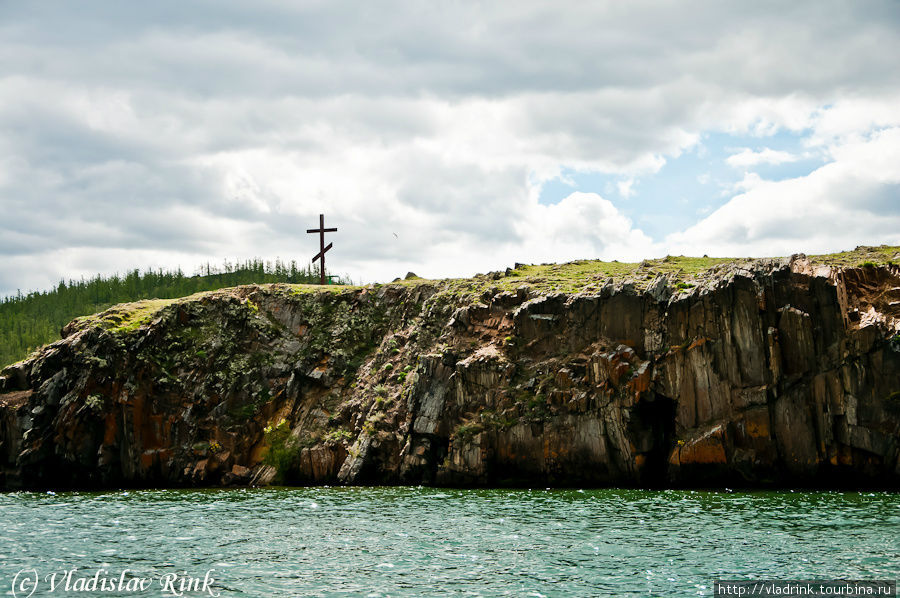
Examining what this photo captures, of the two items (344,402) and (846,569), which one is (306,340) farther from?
(846,569)

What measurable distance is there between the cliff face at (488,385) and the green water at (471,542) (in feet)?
20.2

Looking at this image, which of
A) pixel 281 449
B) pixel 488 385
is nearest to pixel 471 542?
pixel 488 385

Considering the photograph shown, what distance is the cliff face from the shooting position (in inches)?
1948

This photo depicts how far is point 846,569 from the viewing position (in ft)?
79.6

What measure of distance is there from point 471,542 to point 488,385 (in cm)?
2704

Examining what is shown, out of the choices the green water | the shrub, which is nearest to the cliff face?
the shrub

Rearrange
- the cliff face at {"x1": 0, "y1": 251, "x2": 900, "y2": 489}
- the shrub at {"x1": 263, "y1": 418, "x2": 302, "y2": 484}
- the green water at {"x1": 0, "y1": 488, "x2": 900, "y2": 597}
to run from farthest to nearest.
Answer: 1. the shrub at {"x1": 263, "y1": 418, "x2": 302, "y2": 484}
2. the cliff face at {"x1": 0, "y1": 251, "x2": 900, "y2": 489}
3. the green water at {"x1": 0, "y1": 488, "x2": 900, "y2": 597}

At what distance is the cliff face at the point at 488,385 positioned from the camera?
49469 millimetres

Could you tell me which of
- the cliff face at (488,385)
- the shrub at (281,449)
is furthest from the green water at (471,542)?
the shrub at (281,449)

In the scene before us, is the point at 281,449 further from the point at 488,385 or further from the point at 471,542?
the point at 471,542

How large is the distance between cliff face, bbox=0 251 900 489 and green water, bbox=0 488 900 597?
20.2 feet

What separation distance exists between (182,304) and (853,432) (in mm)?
59539

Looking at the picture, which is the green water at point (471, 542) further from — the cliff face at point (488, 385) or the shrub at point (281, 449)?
the shrub at point (281, 449)

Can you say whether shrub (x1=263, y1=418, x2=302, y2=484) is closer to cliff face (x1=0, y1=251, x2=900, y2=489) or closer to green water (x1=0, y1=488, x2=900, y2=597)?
cliff face (x1=0, y1=251, x2=900, y2=489)
